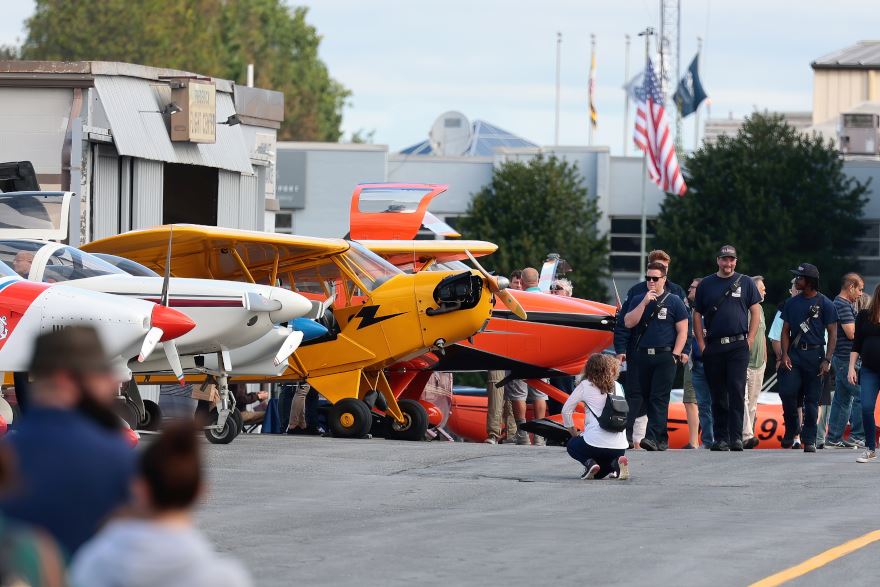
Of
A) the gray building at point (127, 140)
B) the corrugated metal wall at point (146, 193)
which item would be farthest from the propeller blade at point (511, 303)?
the corrugated metal wall at point (146, 193)

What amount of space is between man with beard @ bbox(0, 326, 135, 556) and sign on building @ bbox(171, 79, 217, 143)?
65.3 ft

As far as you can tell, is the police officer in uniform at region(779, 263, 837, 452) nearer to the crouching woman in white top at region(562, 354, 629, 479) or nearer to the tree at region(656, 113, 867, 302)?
the crouching woman in white top at region(562, 354, 629, 479)

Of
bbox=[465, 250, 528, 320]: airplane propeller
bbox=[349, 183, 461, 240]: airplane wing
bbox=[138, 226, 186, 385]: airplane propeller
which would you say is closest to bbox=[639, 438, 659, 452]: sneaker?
bbox=[465, 250, 528, 320]: airplane propeller

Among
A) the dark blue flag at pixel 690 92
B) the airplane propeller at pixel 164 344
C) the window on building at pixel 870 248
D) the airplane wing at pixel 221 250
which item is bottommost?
the airplane propeller at pixel 164 344

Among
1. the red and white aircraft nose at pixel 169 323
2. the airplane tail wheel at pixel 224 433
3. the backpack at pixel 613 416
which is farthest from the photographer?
the airplane tail wheel at pixel 224 433

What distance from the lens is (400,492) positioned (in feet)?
38.1

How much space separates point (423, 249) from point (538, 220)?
37.6m

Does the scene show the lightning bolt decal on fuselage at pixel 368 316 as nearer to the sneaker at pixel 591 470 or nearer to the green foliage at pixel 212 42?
the sneaker at pixel 591 470

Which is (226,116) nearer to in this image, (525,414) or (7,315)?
(525,414)

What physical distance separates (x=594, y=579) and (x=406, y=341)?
931cm

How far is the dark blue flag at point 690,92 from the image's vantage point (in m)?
72.9

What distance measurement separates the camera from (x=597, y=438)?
12500 mm

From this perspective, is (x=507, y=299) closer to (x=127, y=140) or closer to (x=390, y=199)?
(x=390, y=199)

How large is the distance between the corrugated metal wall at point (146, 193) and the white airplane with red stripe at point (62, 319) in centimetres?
1125
